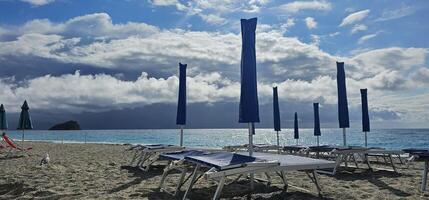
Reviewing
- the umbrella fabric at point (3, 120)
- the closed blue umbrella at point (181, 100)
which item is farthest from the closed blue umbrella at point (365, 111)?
the umbrella fabric at point (3, 120)

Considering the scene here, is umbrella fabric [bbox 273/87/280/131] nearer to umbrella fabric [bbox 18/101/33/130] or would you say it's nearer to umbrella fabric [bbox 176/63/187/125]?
umbrella fabric [bbox 176/63/187/125]

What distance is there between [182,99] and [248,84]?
4.60 metres

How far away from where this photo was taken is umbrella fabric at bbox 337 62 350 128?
9133 millimetres

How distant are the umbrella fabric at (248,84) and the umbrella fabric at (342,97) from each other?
4.29 metres

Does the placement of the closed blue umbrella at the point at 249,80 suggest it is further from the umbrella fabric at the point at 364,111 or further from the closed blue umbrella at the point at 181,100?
the umbrella fabric at the point at 364,111

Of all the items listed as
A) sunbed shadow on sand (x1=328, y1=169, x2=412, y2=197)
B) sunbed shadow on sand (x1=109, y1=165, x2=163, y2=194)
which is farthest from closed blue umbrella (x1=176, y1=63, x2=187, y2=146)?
sunbed shadow on sand (x1=328, y1=169, x2=412, y2=197)

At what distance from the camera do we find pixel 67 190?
5.96m

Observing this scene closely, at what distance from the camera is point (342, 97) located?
9.20m

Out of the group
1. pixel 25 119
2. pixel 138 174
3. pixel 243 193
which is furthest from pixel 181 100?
pixel 25 119

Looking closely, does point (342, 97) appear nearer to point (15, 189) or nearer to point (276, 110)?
point (276, 110)

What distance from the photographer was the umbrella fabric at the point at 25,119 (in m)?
15.7

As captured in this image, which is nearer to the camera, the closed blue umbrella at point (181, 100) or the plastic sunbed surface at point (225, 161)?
the plastic sunbed surface at point (225, 161)

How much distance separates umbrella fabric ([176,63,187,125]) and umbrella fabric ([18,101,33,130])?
340 inches

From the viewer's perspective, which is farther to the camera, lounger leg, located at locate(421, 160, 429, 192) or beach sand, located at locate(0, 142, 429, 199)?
lounger leg, located at locate(421, 160, 429, 192)
